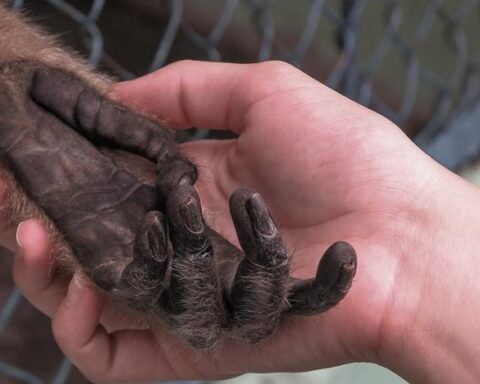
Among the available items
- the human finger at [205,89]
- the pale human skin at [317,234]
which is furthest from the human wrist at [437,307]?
the human finger at [205,89]

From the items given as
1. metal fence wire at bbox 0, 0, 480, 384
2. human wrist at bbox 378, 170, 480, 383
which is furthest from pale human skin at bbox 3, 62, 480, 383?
metal fence wire at bbox 0, 0, 480, 384

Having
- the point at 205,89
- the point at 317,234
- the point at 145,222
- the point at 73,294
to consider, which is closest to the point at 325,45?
the point at 205,89

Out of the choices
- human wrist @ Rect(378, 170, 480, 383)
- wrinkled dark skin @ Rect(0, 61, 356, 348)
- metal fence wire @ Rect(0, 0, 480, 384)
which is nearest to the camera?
wrinkled dark skin @ Rect(0, 61, 356, 348)

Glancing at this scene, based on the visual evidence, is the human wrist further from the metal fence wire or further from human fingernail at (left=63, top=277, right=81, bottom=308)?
the metal fence wire

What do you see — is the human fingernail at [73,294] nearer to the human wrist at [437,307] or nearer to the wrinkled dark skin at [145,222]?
the wrinkled dark skin at [145,222]

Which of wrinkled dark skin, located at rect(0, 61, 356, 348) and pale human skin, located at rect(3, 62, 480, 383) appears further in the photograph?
pale human skin, located at rect(3, 62, 480, 383)

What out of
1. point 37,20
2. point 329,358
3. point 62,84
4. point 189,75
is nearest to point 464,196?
point 329,358
